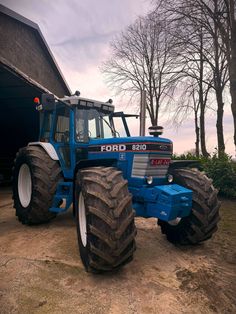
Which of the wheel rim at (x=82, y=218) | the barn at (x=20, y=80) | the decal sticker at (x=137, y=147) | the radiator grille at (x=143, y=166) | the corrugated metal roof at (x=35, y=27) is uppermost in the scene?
the corrugated metal roof at (x=35, y=27)

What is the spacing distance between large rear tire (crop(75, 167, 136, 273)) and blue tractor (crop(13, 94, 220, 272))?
0.01 meters

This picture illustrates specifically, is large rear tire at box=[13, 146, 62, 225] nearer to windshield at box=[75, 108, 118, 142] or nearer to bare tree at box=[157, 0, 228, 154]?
windshield at box=[75, 108, 118, 142]

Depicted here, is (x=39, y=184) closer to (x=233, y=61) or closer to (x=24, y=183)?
(x=24, y=183)

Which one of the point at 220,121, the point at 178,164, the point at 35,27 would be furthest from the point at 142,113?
the point at 35,27

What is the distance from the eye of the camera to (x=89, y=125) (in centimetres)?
536

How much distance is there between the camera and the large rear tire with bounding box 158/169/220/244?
14.0 feet

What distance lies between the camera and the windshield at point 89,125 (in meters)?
5.27

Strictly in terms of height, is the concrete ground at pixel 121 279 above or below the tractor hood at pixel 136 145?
below

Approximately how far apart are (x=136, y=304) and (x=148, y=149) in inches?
79.1

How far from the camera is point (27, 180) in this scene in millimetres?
6246

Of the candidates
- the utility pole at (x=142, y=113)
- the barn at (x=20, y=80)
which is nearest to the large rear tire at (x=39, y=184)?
the utility pole at (x=142, y=113)

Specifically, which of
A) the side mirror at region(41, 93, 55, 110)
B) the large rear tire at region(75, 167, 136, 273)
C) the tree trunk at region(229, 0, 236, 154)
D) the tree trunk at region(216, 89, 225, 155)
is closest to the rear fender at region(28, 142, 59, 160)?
the side mirror at region(41, 93, 55, 110)

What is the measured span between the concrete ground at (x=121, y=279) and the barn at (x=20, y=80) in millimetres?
6207

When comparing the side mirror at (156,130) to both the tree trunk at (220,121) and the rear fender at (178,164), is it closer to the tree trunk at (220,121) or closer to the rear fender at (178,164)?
the rear fender at (178,164)
